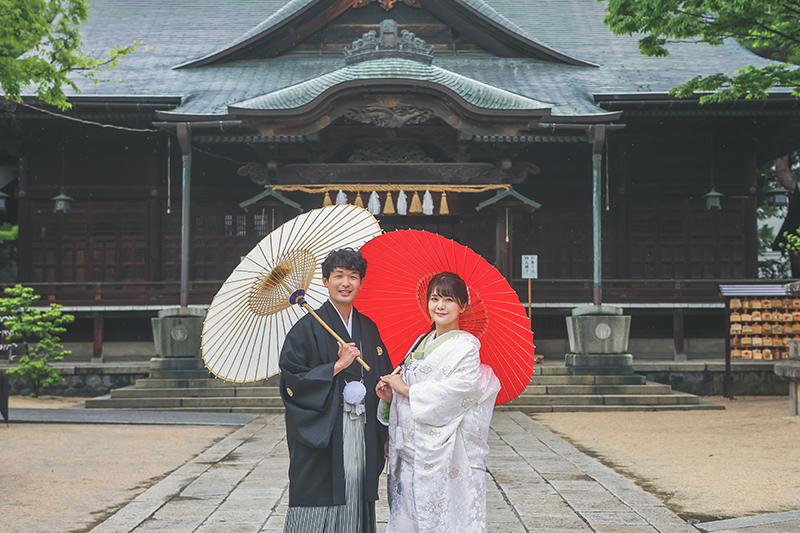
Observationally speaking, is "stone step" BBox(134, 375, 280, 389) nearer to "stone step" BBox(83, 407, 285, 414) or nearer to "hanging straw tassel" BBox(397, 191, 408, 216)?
"stone step" BBox(83, 407, 285, 414)

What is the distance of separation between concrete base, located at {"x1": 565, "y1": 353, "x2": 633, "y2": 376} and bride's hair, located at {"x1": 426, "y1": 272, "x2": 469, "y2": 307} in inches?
364

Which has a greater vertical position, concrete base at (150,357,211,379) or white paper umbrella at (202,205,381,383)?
white paper umbrella at (202,205,381,383)

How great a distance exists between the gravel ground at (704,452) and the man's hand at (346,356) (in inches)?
122

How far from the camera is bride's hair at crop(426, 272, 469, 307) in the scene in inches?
128

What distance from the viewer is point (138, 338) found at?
50.3 feet

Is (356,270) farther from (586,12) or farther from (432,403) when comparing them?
(586,12)

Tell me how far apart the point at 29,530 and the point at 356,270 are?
9.95ft

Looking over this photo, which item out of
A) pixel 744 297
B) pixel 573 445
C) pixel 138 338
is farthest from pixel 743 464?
pixel 138 338

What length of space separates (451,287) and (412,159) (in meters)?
10.7

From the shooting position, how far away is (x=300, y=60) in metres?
16.5

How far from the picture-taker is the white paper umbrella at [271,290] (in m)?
3.68

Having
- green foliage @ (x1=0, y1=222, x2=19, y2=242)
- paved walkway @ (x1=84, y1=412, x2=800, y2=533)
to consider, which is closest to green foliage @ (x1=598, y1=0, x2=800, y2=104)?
paved walkway @ (x1=84, y1=412, x2=800, y2=533)

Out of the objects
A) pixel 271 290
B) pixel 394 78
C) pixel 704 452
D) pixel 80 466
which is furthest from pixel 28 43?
pixel 704 452

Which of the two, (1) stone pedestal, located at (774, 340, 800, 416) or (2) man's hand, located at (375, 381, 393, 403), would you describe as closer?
(2) man's hand, located at (375, 381, 393, 403)
